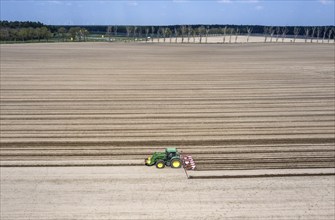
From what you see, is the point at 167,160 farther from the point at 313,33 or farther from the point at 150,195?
the point at 313,33

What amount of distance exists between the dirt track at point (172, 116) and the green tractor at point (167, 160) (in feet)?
3.52

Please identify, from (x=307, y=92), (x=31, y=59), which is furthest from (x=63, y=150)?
(x=31, y=59)

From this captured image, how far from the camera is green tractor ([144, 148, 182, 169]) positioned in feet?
46.4

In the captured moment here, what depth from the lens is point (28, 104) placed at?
24266 millimetres

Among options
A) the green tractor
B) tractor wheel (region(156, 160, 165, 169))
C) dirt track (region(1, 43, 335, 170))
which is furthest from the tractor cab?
dirt track (region(1, 43, 335, 170))

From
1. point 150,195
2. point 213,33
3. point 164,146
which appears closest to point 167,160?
point 150,195

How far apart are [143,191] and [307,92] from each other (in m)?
20.6

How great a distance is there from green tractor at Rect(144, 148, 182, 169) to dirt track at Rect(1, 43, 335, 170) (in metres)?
1.07

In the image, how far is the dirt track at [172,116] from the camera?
52.5 ft

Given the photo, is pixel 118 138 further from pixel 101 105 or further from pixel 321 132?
pixel 321 132

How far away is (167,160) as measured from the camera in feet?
47.1

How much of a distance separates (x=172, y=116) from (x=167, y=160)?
7451 mm

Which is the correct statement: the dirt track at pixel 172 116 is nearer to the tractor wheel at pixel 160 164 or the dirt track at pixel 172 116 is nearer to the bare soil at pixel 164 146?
the bare soil at pixel 164 146

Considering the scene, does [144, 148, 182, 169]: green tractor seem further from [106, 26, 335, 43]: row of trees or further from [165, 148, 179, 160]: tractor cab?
[106, 26, 335, 43]: row of trees
